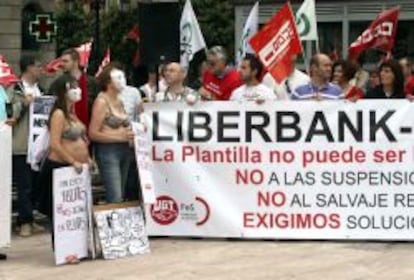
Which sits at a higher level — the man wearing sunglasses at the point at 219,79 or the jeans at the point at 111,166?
the man wearing sunglasses at the point at 219,79

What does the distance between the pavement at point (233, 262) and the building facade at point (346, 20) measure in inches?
810

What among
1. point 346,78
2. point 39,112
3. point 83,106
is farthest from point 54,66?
point 346,78

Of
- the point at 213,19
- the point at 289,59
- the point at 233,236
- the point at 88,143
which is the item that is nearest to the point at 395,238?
the point at 233,236

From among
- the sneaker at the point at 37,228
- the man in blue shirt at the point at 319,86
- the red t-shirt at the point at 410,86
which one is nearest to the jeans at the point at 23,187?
the sneaker at the point at 37,228

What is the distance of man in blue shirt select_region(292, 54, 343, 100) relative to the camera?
409 inches

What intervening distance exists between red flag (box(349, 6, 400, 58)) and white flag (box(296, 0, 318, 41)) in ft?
2.36

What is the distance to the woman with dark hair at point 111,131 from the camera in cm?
968

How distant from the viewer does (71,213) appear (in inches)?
359

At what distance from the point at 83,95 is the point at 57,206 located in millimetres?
2142

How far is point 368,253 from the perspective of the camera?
374 inches

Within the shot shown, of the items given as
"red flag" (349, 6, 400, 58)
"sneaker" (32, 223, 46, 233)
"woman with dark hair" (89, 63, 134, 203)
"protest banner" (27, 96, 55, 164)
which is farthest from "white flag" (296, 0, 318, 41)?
"sneaker" (32, 223, 46, 233)

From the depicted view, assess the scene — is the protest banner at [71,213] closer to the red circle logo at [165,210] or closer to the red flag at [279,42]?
the red circle logo at [165,210]

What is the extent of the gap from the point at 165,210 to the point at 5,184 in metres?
1.93

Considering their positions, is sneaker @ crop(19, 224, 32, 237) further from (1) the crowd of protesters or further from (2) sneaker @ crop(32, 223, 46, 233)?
(2) sneaker @ crop(32, 223, 46, 233)
